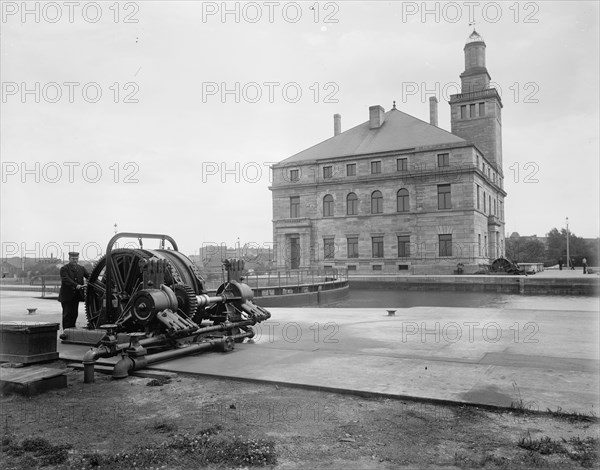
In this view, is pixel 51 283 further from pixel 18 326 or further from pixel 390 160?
pixel 390 160

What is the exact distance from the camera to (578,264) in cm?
6781

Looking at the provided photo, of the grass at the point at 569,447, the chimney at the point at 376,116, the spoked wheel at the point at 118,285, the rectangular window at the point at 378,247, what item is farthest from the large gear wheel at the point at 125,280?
the chimney at the point at 376,116

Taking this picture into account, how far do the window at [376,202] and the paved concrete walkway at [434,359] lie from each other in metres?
36.6

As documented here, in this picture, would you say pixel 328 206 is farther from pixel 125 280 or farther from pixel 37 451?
pixel 37 451

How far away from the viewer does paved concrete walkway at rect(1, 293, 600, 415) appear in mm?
6027

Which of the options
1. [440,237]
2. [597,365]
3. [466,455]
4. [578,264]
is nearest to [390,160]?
[440,237]

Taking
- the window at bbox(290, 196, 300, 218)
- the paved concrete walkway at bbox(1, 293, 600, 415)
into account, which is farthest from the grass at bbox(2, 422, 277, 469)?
the window at bbox(290, 196, 300, 218)

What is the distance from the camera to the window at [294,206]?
2111 inches

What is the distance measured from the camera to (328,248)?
51.5m

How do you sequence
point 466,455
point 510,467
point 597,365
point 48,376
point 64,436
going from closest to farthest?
1. point 510,467
2. point 466,455
3. point 64,436
4. point 48,376
5. point 597,365

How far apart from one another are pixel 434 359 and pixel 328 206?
4448 centimetres

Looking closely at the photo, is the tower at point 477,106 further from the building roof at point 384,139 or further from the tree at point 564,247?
the tree at point 564,247

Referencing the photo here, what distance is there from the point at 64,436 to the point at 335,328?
785 cm

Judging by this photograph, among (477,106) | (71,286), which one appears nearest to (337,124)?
(477,106)
